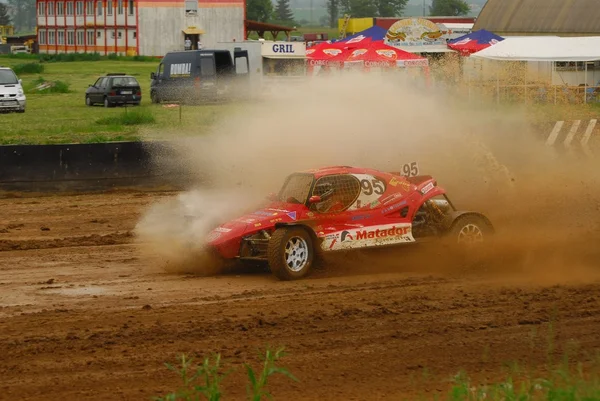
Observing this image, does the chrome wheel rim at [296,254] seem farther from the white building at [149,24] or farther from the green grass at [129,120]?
the white building at [149,24]

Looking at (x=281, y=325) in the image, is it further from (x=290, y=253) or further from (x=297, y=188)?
(x=297, y=188)

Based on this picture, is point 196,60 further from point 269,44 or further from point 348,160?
point 348,160

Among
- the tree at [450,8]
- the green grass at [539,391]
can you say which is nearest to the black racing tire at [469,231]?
the green grass at [539,391]

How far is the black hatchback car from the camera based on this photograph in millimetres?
37250

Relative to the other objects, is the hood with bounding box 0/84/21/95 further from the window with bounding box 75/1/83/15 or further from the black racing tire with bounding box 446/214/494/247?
the window with bounding box 75/1/83/15

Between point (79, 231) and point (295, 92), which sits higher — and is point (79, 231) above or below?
below

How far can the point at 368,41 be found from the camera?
120 feet

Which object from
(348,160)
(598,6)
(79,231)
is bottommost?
(79,231)

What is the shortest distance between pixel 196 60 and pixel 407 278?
2856cm

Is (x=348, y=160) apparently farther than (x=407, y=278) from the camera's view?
Yes

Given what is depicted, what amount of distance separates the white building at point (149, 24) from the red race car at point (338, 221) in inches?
2421

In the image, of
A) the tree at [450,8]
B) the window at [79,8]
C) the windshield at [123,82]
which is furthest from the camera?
the tree at [450,8]

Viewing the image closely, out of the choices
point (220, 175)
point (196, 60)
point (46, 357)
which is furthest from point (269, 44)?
point (46, 357)

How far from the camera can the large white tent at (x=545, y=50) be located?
34875 millimetres
